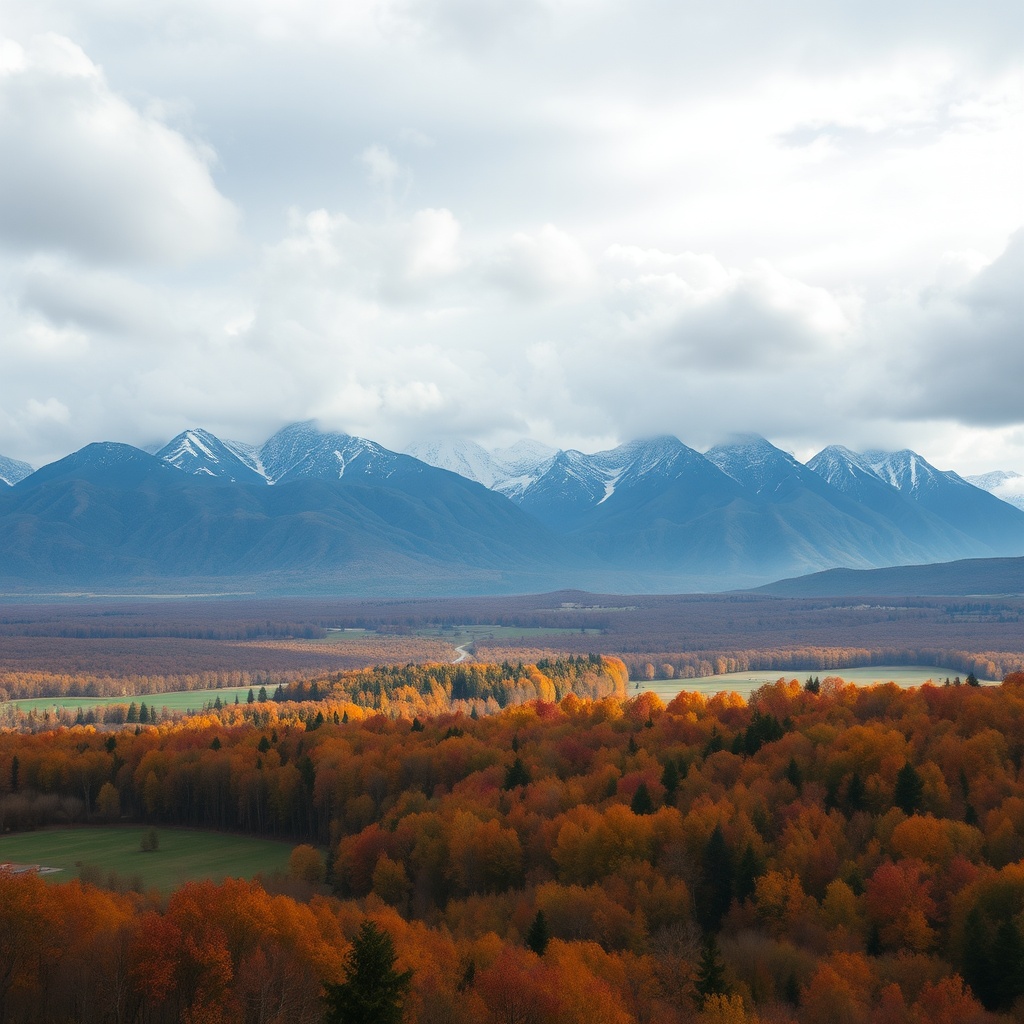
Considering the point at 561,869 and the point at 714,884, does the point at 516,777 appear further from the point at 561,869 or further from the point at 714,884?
the point at 714,884

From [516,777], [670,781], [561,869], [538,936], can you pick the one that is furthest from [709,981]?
[516,777]

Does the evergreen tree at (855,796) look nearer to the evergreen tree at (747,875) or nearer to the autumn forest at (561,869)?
the autumn forest at (561,869)

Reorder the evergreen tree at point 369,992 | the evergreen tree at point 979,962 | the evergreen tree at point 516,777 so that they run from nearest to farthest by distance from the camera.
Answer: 1. the evergreen tree at point 369,992
2. the evergreen tree at point 979,962
3. the evergreen tree at point 516,777

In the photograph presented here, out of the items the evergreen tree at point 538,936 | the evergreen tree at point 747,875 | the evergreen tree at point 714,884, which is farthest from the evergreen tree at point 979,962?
the evergreen tree at point 538,936

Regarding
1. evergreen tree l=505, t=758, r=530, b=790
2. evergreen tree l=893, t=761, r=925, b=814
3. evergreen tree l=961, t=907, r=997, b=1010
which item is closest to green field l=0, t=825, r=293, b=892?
evergreen tree l=505, t=758, r=530, b=790

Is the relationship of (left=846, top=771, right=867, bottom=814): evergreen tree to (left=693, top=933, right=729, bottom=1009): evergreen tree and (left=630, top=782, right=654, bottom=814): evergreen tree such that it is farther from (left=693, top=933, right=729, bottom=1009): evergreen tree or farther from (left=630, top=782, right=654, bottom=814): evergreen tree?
(left=693, top=933, right=729, bottom=1009): evergreen tree

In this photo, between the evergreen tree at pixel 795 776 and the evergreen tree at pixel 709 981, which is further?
the evergreen tree at pixel 795 776
